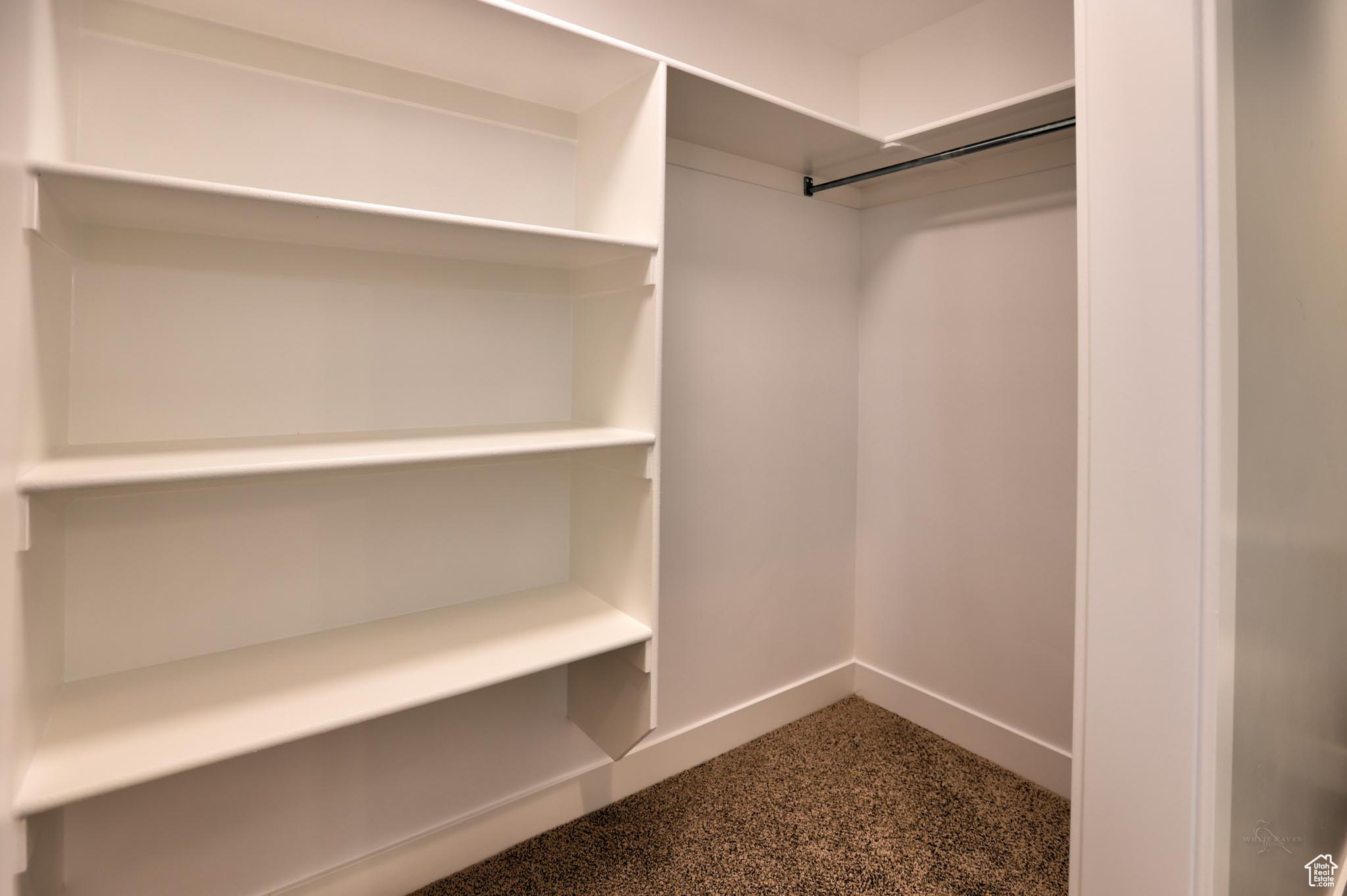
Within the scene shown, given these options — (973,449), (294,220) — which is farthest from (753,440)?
(294,220)

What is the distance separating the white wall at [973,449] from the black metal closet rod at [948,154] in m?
0.26

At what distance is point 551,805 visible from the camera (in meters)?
1.91

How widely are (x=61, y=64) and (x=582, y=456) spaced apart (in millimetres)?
1246

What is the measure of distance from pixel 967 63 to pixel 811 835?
8.18ft

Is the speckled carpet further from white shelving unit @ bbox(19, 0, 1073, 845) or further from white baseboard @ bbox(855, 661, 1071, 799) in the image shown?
white shelving unit @ bbox(19, 0, 1073, 845)

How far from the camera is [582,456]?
5.94ft

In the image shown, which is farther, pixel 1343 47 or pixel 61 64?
pixel 1343 47

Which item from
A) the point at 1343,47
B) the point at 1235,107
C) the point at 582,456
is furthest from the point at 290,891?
the point at 1343,47

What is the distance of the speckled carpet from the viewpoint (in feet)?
5.61

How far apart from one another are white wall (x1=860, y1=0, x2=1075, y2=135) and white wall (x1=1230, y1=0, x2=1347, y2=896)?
Answer: 0.67 meters

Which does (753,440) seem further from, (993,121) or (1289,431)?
(1289,431)

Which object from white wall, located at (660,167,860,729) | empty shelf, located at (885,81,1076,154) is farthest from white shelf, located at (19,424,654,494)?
empty shelf, located at (885,81,1076,154)

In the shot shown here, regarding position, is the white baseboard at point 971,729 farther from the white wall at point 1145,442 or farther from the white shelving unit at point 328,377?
the white shelving unit at point 328,377

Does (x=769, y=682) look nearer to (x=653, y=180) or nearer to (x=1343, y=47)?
(x=653, y=180)
